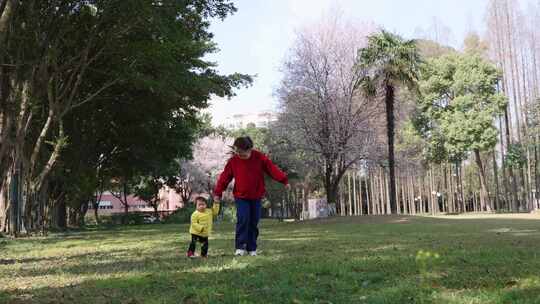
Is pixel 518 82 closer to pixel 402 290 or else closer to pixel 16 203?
pixel 16 203

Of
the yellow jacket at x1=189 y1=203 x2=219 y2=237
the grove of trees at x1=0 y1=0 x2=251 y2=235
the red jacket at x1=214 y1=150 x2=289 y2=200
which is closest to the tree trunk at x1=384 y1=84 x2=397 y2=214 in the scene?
the grove of trees at x1=0 y1=0 x2=251 y2=235

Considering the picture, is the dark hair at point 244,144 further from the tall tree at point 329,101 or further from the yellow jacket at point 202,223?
the tall tree at point 329,101

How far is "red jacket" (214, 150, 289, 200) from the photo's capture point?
8055 mm

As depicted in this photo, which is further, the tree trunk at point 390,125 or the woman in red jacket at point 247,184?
the tree trunk at point 390,125

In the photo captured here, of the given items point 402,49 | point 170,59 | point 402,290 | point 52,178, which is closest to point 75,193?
point 52,178

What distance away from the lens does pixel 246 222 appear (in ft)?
26.6

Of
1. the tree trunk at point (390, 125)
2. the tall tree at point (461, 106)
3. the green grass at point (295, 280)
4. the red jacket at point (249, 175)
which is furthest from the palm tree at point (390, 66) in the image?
the green grass at point (295, 280)

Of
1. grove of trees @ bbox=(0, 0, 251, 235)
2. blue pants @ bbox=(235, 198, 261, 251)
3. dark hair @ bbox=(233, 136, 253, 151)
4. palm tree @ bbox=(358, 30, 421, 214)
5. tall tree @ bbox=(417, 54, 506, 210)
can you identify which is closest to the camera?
dark hair @ bbox=(233, 136, 253, 151)

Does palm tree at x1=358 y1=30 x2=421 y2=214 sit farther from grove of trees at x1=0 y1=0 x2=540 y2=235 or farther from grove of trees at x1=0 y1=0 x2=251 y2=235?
grove of trees at x1=0 y1=0 x2=251 y2=235

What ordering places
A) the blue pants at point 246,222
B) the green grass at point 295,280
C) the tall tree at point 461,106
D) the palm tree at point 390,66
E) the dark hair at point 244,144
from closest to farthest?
the green grass at point 295,280, the dark hair at point 244,144, the blue pants at point 246,222, the palm tree at point 390,66, the tall tree at point 461,106

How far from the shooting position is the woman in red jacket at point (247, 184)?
317 inches

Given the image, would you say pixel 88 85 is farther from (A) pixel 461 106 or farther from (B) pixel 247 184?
(A) pixel 461 106

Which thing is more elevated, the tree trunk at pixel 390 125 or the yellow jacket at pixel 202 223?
the tree trunk at pixel 390 125

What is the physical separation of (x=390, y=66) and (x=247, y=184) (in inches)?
863
